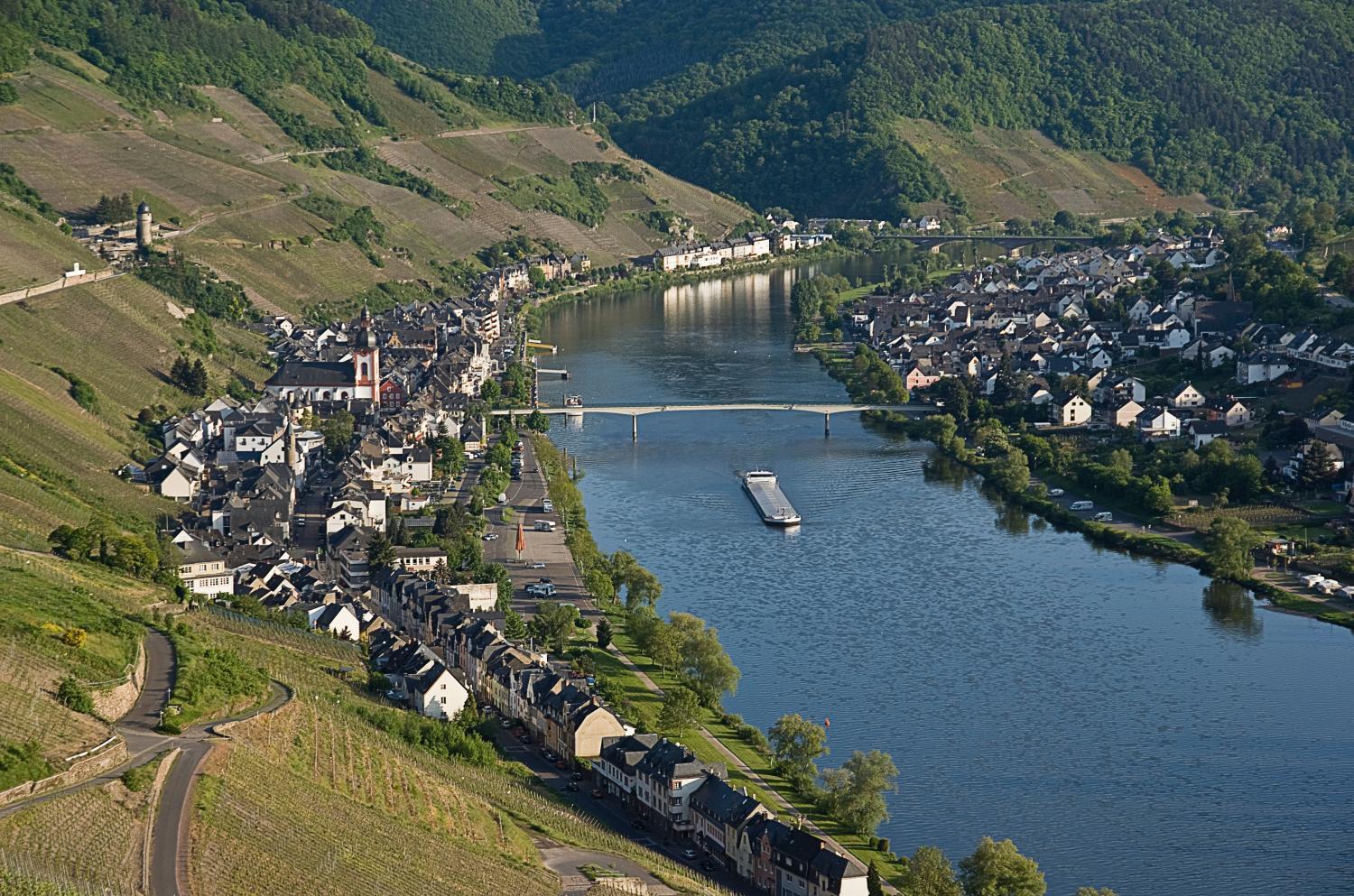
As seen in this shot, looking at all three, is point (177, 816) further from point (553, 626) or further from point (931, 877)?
point (553, 626)

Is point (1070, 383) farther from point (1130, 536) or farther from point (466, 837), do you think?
point (466, 837)

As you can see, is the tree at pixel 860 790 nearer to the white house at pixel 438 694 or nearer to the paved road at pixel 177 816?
the white house at pixel 438 694

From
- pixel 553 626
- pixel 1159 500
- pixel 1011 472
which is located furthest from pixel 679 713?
pixel 1011 472

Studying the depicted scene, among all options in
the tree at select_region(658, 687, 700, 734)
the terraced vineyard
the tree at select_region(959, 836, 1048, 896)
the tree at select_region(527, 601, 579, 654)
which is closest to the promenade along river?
the tree at select_region(959, 836, 1048, 896)

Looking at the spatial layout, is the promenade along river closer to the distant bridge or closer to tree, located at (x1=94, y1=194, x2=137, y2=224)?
tree, located at (x1=94, y1=194, x2=137, y2=224)

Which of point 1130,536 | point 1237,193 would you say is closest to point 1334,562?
point 1130,536

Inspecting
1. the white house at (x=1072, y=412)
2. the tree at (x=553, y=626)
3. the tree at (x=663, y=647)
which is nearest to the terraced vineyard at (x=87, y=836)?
the tree at (x=663, y=647)
